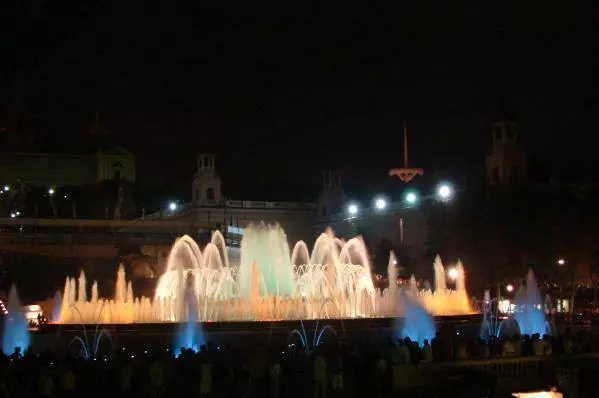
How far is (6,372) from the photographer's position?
675 inches

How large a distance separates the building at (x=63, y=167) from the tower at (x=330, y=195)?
33386 mm

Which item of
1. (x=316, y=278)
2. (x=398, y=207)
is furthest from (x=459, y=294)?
(x=398, y=207)

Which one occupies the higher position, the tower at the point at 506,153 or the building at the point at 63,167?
the building at the point at 63,167

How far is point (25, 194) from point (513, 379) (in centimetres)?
7717

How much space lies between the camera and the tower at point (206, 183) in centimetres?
9019

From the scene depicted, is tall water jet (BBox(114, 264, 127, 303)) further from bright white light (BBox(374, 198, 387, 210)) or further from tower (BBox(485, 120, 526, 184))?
bright white light (BBox(374, 198, 387, 210))

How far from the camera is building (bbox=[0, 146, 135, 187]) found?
11431 cm

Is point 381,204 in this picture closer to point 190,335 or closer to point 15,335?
point 15,335

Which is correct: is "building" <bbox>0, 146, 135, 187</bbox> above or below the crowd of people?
above

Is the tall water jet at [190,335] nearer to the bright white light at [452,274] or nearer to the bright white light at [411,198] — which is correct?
the bright white light at [452,274]

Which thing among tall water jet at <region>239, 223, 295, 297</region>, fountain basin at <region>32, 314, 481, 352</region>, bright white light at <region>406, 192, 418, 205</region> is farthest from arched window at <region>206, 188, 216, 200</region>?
fountain basin at <region>32, 314, 481, 352</region>

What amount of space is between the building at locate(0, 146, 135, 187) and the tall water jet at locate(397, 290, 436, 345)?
9215 centimetres

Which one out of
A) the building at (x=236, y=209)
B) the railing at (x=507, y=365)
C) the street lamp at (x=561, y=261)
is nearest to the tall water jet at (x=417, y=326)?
the railing at (x=507, y=365)

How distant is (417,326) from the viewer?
25.3 metres
